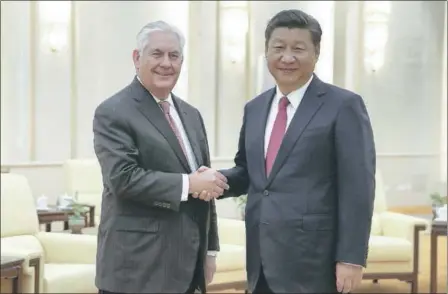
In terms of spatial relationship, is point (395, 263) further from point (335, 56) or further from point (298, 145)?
point (335, 56)

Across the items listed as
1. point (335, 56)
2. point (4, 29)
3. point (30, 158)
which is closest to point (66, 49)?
point (4, 29)

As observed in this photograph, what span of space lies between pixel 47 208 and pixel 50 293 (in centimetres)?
207

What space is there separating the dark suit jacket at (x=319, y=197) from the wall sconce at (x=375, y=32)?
8.22m

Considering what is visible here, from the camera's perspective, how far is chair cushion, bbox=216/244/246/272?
4.78 meters

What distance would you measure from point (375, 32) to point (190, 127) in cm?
827

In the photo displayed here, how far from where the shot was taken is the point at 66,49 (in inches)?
311

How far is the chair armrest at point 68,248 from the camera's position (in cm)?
441

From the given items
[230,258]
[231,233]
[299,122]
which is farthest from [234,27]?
[299,122]

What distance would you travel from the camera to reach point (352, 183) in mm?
2051

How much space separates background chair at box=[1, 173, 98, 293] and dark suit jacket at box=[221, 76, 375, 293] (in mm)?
2296

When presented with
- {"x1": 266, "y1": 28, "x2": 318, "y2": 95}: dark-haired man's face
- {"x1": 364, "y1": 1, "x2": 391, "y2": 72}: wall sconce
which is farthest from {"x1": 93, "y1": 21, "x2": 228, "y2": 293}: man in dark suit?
{"x1": 364, "y1": 1, "x2": 391, "y2": 72}: wall sconce

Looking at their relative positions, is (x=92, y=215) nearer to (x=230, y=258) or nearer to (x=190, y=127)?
(x=230, y=258)

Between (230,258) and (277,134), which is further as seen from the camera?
(230,258)

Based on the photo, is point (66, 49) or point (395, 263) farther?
point (66, 49)
